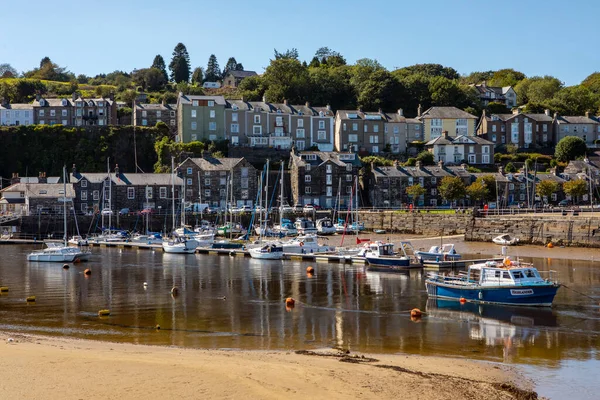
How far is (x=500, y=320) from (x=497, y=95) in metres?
96.0

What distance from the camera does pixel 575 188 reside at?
2943 inches

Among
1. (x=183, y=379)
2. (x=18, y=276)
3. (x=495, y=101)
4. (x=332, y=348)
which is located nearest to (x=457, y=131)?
(x=495, y=101)

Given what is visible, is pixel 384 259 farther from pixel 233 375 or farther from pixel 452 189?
pixel 452 189

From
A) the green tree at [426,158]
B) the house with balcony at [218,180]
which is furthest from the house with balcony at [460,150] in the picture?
the house with balcony at [218,180]

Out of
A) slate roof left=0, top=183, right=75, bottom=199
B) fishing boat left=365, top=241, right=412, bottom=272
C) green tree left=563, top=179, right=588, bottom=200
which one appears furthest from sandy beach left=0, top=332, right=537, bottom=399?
green tree left=563, top=179, right=588, bottom=200

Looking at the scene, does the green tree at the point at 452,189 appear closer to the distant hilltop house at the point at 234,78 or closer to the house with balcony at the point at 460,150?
the house with balcony at the point at 460,150

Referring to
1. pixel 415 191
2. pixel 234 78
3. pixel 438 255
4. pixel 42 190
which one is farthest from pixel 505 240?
pixel 234 78

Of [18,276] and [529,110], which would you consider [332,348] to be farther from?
[529,110]

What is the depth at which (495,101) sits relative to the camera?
381ft

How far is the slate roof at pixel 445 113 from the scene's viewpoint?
308ft

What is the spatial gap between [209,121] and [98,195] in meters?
19.0

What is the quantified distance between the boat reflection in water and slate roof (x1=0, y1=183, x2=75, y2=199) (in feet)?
158

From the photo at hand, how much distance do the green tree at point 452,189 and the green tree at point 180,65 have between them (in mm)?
84700

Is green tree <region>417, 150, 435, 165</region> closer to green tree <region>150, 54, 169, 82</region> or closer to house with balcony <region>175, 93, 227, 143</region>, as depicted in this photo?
house with balcony <region>175, 93, 227, 143</region>
